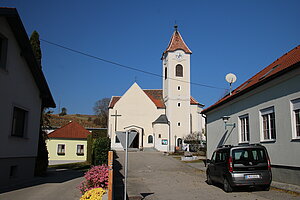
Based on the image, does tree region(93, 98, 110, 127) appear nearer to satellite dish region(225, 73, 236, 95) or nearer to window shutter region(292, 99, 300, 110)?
satellite dish region(225, 73, 236, 95)

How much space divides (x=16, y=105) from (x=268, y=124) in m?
11.8

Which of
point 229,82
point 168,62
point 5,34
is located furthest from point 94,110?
point 5,34

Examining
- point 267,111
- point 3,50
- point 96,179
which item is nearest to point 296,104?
point 267,111

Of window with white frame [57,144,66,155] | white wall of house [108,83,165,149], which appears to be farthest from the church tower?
window with white frame [57,144,66,155]

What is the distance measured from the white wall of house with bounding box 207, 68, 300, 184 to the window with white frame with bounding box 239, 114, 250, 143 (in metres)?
0.13

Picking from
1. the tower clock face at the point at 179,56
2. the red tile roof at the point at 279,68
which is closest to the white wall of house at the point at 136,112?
the tower clock face at the point at 179,56

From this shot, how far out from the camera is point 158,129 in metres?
48.6

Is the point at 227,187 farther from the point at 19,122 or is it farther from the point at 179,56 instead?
the point at 179,56

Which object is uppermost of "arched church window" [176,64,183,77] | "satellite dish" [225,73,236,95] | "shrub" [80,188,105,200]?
"arched church window" [176,64,183,77]

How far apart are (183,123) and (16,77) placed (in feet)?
126

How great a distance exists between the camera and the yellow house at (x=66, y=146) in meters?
35.5

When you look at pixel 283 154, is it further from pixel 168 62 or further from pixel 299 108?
pixel 168 62

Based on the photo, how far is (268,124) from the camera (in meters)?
13.9

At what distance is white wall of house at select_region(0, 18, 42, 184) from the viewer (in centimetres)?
1245
